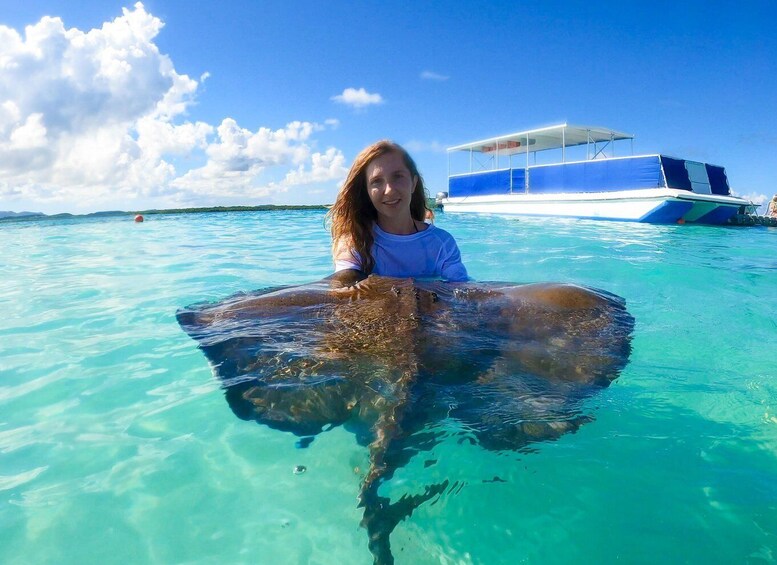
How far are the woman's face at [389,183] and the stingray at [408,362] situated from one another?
92cm

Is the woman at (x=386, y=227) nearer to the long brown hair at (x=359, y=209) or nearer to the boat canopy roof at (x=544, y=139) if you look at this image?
the long brown hair at (x=359, y=209)

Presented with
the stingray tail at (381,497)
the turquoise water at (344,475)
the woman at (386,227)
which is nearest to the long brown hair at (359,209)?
A: the woman at (386,227)

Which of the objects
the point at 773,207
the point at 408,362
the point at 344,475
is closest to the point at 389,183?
the point at 408,362

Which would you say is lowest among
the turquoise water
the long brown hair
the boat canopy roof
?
the turquoise water

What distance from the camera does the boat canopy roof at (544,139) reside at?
2264cm

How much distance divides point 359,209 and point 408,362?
2.26 m

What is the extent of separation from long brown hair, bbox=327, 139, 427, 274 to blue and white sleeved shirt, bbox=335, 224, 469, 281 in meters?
0.12

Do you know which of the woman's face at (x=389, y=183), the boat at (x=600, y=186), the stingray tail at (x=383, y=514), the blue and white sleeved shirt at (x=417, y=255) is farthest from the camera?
the boat at (x=600, y=186)

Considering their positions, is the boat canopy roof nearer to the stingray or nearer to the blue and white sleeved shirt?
the blue and white sleeved shirt

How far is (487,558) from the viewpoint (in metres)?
1.58

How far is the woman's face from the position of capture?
3963mm

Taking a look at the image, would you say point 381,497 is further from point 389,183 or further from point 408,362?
point 389,183

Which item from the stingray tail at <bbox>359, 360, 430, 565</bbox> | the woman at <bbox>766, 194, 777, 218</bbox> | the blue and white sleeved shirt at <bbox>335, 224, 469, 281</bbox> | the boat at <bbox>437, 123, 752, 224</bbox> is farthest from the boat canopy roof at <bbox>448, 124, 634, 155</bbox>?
the stingray tail at <bbox>359, 360, 430, 565</bbox>

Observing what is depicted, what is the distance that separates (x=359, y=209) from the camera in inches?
168
